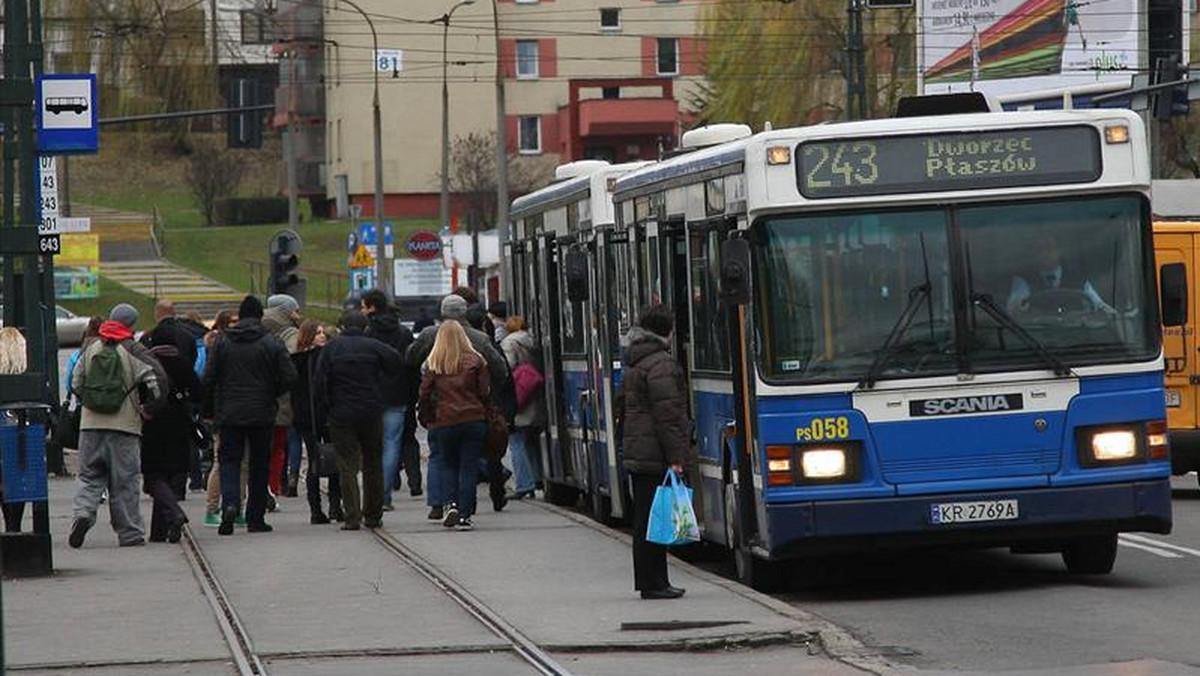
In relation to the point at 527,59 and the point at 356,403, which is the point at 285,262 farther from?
the point at 527,59

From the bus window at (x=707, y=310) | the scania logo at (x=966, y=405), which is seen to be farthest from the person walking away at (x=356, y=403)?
the scania logo at (x=966, y=405)

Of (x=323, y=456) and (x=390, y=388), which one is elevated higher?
(x=390, y=388)

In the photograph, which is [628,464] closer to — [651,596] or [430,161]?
[651,596]


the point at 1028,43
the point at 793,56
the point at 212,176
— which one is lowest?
the point at 212,176

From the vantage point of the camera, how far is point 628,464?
14.3 metres

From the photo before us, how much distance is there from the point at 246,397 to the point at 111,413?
145 cm

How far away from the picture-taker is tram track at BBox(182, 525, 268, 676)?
12.0m

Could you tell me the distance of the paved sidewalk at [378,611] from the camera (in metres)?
12.1

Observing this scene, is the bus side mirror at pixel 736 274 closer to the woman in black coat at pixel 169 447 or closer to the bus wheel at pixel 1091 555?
the bus wheel at pixel 1091 555

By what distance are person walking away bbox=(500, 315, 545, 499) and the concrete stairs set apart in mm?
48167

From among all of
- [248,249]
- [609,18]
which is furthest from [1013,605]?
[609,18]

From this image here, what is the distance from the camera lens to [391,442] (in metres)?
22.2

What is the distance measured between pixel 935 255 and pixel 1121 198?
3.74 feet

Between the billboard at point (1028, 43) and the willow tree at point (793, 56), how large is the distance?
1468 centimetres
